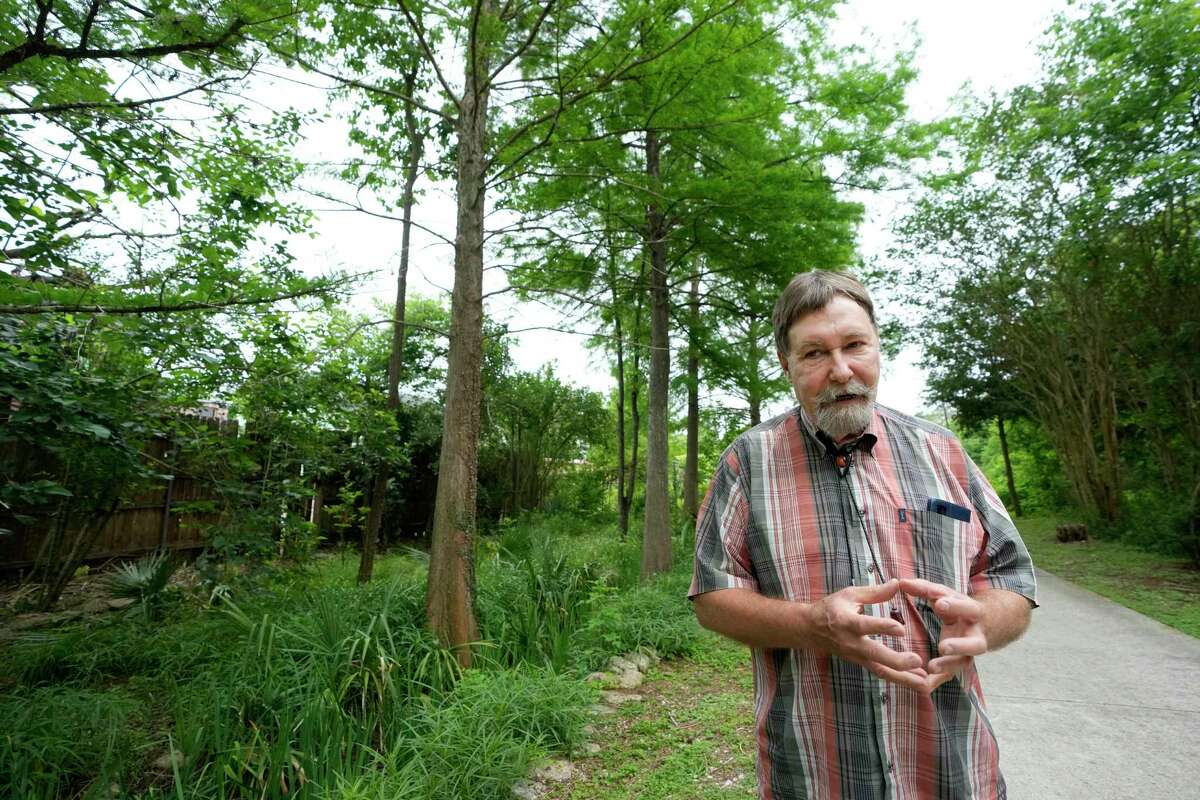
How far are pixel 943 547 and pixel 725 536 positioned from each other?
1.43 ft

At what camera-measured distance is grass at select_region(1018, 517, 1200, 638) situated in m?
6.38

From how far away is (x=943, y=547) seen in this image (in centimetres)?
131

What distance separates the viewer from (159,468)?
→ 6316mm

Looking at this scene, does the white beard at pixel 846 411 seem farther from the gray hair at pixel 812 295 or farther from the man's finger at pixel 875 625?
the man's finger at pixel 875 625

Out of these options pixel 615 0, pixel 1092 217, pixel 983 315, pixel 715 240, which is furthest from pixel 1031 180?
pixel 615 0

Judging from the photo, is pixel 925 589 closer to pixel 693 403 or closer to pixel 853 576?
pixel 853 576

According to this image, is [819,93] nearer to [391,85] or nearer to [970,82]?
[391,85]

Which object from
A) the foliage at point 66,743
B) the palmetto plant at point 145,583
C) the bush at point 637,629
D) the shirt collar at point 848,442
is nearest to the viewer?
the shirt collar at point 848,442

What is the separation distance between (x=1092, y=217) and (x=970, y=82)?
3.52m

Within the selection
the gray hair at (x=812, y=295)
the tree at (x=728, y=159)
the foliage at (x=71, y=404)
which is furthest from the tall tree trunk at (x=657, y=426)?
the gray hair at (x=812, y=295)

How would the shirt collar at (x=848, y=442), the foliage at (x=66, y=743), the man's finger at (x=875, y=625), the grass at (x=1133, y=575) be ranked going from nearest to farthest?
1. the man's finger at (x=875, y=625)
2. the shirt collar at (x=848, y=442)
3. the foliage at (x=66, y=743)
4. the grass at (x=1133, y=575)

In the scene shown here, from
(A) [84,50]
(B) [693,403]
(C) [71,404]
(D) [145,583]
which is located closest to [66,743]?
(C) [71,404]

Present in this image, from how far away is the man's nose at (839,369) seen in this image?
136 centimetres

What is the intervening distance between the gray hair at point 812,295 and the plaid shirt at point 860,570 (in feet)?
0.77
